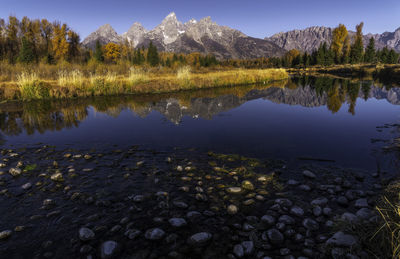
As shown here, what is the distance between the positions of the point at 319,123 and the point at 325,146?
12.2ft

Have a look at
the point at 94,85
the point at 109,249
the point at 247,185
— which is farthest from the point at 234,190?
the point at 94,85

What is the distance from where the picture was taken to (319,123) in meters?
10.7

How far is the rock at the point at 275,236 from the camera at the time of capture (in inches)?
131

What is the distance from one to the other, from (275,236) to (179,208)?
1.74 meters

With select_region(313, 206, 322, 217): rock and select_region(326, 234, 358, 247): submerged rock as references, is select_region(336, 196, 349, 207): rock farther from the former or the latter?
select_region(326, 234, 358, 247): submerged rock

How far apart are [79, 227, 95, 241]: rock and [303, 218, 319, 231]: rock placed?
3.40 metres

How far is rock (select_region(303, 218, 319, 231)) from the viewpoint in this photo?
3569 millimetres

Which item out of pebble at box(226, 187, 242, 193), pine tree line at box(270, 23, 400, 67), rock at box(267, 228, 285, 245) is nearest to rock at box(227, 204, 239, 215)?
pebble at box(226, 187, 242, 193)

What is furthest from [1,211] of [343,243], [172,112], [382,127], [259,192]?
[382,127]

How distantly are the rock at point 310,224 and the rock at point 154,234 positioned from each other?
7.61ft

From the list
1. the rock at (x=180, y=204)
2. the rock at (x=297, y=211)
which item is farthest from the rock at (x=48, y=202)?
the rock at (x=297, y=211)

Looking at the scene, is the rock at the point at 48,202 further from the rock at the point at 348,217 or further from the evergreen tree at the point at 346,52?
the evergreen tree at the point at 346,52

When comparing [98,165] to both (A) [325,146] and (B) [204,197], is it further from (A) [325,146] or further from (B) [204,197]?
(A) [325,146]

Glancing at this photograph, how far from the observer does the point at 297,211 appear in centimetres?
396
